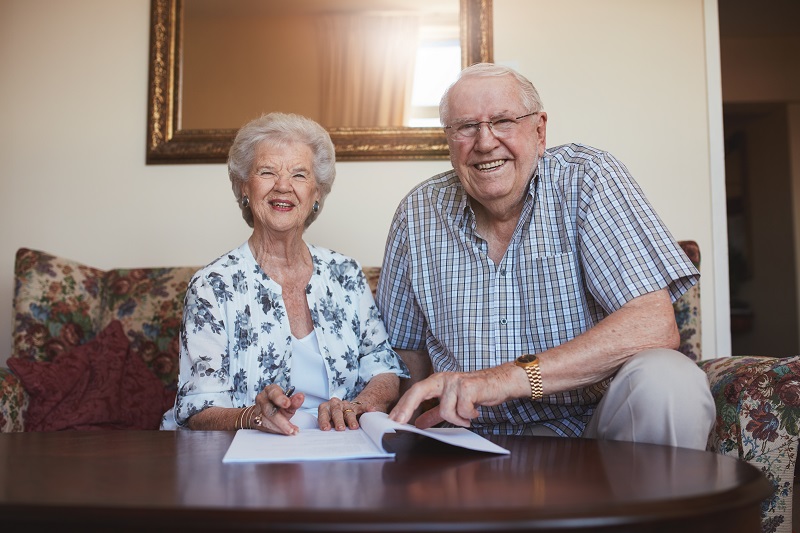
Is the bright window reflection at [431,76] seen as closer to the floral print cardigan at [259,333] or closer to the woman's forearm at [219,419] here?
the floral print cardigan at [259,333]

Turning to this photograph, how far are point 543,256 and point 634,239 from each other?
0.22 metres

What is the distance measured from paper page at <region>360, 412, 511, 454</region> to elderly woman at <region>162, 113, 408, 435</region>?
0.45 m

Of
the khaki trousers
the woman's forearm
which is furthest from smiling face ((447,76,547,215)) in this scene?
the woman's forearm

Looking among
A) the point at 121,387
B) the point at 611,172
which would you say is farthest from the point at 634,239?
the point at 121,387

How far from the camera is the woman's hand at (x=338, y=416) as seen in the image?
1384mm

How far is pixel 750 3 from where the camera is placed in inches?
185

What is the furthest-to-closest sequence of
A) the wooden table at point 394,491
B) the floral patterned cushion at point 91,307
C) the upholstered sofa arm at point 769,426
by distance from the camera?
1. the floral patterned cushion at point 91,307
2. the upholstered sofa arm at point 769,426
3. the wooden table at point 394,491

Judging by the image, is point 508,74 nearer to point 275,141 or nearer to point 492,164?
point 492,164

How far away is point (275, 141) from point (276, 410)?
0.84 meters

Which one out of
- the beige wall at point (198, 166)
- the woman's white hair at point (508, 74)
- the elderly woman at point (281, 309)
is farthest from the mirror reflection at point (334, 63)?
the woman's white hair at point (508, 74)

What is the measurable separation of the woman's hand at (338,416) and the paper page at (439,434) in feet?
0.34

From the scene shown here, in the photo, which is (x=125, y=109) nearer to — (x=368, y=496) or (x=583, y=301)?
(x=583, y=301)

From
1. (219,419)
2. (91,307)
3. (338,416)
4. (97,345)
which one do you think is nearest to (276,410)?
(338,416)

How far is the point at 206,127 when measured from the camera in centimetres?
275
